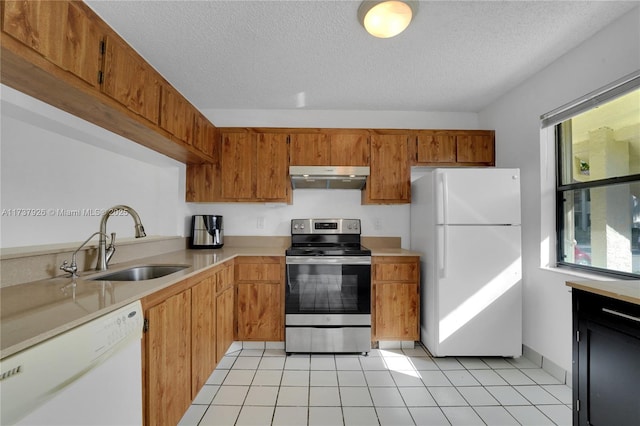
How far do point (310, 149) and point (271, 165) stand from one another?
0.44 meters

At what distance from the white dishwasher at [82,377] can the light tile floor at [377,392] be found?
2.76 ft

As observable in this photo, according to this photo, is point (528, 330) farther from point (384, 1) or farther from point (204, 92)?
point (204, 92)

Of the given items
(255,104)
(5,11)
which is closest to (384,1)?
(5,11)

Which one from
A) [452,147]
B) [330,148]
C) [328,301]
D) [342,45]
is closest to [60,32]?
[342,45]

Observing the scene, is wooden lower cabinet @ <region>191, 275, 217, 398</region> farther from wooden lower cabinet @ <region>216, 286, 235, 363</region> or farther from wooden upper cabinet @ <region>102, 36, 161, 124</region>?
wooden upper cabinet @ <region>102, 36, 161, 124</region>

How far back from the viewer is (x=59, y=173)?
2035 mm

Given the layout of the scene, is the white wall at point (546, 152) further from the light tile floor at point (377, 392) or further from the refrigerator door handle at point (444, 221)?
the refrigerator door handle at point (444, 221)

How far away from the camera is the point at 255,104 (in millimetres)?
3035

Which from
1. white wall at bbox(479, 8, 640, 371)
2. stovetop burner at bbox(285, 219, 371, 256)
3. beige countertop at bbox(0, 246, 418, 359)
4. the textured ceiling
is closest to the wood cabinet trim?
the textured ceiling

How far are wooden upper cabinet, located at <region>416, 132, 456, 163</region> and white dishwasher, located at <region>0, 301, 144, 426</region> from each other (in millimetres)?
2816

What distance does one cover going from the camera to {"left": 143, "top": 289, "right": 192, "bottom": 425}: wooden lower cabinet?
1.27m

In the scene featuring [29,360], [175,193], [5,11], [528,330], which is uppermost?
[5,11]

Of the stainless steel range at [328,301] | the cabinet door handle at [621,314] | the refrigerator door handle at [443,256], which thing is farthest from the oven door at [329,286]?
the cabinet door handle at [621,314]

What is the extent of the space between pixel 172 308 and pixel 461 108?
3306 millimetres
